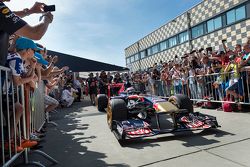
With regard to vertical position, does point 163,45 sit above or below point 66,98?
above

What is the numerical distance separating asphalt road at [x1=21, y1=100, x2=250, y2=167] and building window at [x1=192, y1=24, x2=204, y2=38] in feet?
45.5

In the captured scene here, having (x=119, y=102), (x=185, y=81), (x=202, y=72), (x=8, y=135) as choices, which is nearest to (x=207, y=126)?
(x=119, y=102)

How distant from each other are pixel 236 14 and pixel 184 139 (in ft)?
40.8

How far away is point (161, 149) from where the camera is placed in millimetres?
3424

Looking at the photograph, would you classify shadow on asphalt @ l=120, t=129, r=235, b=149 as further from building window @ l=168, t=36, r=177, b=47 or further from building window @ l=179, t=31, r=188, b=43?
building window @ l=168, t=36, r=177, b=47

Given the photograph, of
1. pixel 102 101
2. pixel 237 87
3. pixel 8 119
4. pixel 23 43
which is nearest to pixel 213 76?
pixel 237 87

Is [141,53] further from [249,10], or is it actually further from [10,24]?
[10,24]

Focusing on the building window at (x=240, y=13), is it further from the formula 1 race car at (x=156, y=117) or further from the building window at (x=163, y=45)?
the formula 1 race car at (x=156, y=117)

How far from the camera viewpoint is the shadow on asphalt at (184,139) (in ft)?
11.8

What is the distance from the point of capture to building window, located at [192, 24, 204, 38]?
17.6 m

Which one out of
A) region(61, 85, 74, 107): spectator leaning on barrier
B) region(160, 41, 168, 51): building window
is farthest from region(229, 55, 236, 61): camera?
region(160, 41, 168, 51): building window

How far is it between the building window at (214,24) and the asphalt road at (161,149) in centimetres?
1218

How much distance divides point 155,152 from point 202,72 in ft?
15.7

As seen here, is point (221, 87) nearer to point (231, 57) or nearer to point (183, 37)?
point (231, 57)
